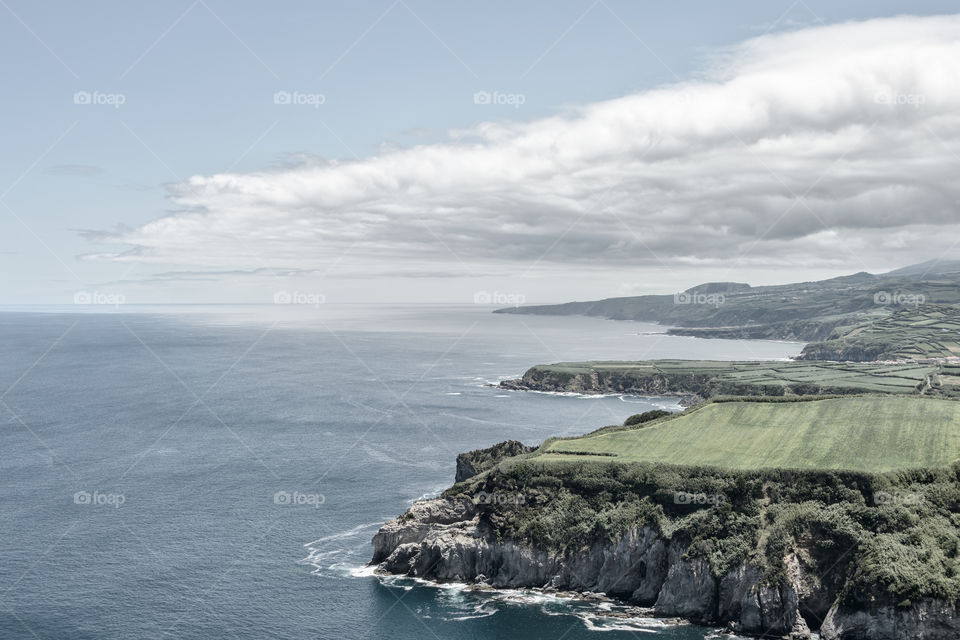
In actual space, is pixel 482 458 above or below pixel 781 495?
above

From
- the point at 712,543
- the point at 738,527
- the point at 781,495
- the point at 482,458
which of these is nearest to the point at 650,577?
the point at 712,543

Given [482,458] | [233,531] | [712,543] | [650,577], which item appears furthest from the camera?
[482,458]

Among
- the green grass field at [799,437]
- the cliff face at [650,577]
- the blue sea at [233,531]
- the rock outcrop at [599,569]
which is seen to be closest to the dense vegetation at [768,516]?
the cliff face at [650,577]

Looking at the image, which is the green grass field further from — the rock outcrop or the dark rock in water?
the rock outcrop

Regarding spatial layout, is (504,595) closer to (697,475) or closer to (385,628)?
(385,628)

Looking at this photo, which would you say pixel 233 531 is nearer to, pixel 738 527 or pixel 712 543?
pixel 712 543

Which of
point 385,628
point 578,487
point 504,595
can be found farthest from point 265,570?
point 578,487

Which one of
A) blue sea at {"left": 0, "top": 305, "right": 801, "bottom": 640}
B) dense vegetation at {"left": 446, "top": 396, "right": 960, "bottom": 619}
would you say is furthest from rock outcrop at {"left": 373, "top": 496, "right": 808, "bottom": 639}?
blue sea at {"left": 0, "top": 305, "right": 801, "bottom": 640}
